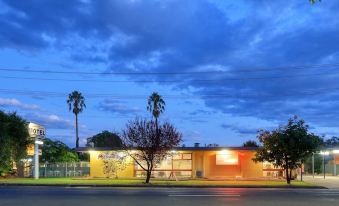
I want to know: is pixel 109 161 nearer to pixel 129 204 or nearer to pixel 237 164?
pixel 237 164

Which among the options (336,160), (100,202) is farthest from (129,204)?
(336,160)

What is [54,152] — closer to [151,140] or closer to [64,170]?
[64,170]

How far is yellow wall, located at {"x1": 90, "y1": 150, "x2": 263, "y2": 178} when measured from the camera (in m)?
50.5

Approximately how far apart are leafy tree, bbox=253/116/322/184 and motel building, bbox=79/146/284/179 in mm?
9398

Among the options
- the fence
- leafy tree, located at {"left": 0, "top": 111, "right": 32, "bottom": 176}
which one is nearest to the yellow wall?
the fence

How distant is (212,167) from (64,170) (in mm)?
16458

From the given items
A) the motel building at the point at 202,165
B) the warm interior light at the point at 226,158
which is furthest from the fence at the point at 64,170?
the warm interior light at the point at 226,158

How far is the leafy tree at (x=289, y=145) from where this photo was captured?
3921 cm

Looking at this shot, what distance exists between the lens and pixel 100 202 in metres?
19.9

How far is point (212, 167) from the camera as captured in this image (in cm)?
5150

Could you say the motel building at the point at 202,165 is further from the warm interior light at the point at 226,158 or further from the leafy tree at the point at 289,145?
the leafy tree at the point at 289,145

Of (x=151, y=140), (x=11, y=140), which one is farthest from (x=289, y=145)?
(x=11, y=140)

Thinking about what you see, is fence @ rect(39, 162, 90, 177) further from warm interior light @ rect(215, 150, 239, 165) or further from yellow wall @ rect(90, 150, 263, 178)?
warm interior light @ rect(215, 150, 239, 165)

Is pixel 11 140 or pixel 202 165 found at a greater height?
pixel 11 140
